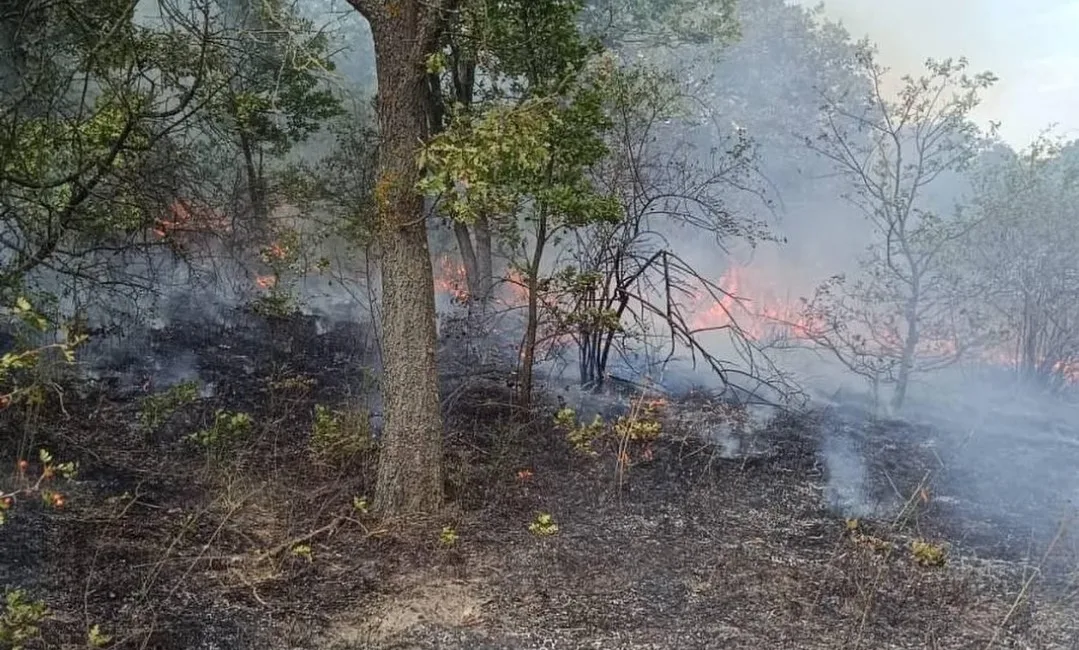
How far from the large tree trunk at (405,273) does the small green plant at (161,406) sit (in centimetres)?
243

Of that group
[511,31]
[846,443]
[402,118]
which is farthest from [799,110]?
[402,118]

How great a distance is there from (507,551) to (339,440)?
180 centimetres

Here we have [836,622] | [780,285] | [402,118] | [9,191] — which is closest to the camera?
[836,622]

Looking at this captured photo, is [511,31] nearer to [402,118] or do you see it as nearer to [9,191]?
[402,118]

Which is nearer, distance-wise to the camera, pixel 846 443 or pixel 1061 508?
pixel 1061 508

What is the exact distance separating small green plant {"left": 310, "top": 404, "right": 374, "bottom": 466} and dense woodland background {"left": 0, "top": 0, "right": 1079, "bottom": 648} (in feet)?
0.10

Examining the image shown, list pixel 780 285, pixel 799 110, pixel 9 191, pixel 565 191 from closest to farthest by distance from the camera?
pixel 9 191
pixel 565 191
pixel 780 285
pixel 799 110

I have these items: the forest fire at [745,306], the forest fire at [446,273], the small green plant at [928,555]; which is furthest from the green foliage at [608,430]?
the forest fire at [446,273]

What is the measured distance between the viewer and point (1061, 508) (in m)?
6.36

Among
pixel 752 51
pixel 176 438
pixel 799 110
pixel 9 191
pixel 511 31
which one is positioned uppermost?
pixel 752 51

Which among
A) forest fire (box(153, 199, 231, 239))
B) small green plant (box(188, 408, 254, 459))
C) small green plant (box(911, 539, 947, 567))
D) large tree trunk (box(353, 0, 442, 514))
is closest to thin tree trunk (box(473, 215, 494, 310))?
forest fire (box(153, 199, 231, 239))

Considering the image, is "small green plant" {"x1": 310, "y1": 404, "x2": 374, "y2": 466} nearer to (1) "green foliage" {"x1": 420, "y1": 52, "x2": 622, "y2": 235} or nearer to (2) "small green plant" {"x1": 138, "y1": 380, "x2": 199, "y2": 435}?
(2) "small green plant" {"x1": 138, "y1": 380, "x2": 199, "y2": 435}

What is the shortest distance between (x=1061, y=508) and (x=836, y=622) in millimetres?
3278

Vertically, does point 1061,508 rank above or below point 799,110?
below
